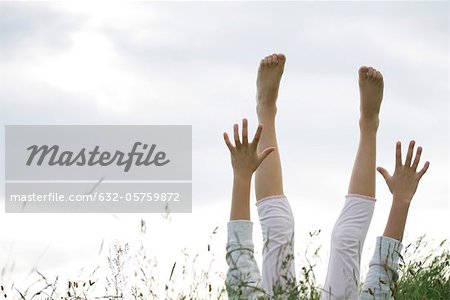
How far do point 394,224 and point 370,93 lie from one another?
100cm

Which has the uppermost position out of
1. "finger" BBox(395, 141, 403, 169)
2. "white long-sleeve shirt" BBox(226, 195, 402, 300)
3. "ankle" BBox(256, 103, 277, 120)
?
"ankle" BBox(256, 103, 277, 120)

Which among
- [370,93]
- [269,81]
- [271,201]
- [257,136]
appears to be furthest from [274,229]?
[370,93]

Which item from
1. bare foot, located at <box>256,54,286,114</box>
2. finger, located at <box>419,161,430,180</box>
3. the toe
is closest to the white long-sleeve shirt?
finger, located at <box>419,161,430,180</box>

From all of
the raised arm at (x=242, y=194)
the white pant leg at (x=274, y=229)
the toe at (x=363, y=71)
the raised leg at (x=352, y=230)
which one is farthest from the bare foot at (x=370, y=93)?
the raised arm at (x=242, y=194)

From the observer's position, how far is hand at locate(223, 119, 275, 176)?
4062mm

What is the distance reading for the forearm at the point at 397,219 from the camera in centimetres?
435

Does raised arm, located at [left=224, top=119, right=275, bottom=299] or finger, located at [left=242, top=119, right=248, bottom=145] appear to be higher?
finger, located at [left=242, top=119, right=248, bottom=145]

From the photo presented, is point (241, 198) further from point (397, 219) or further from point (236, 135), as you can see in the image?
point (397, 219)

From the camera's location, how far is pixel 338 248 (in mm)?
4441

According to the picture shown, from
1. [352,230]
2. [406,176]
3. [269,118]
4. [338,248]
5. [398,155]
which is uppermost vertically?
[269,118]

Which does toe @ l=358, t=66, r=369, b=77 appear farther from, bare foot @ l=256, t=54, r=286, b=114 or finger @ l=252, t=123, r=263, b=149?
finger @ l=252, t=123, r=263, b=149

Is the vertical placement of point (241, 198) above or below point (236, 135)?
below

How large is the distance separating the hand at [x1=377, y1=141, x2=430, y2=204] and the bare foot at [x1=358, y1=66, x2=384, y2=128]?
37 cm

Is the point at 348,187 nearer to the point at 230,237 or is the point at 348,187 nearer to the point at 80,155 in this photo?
the point at 230,237
